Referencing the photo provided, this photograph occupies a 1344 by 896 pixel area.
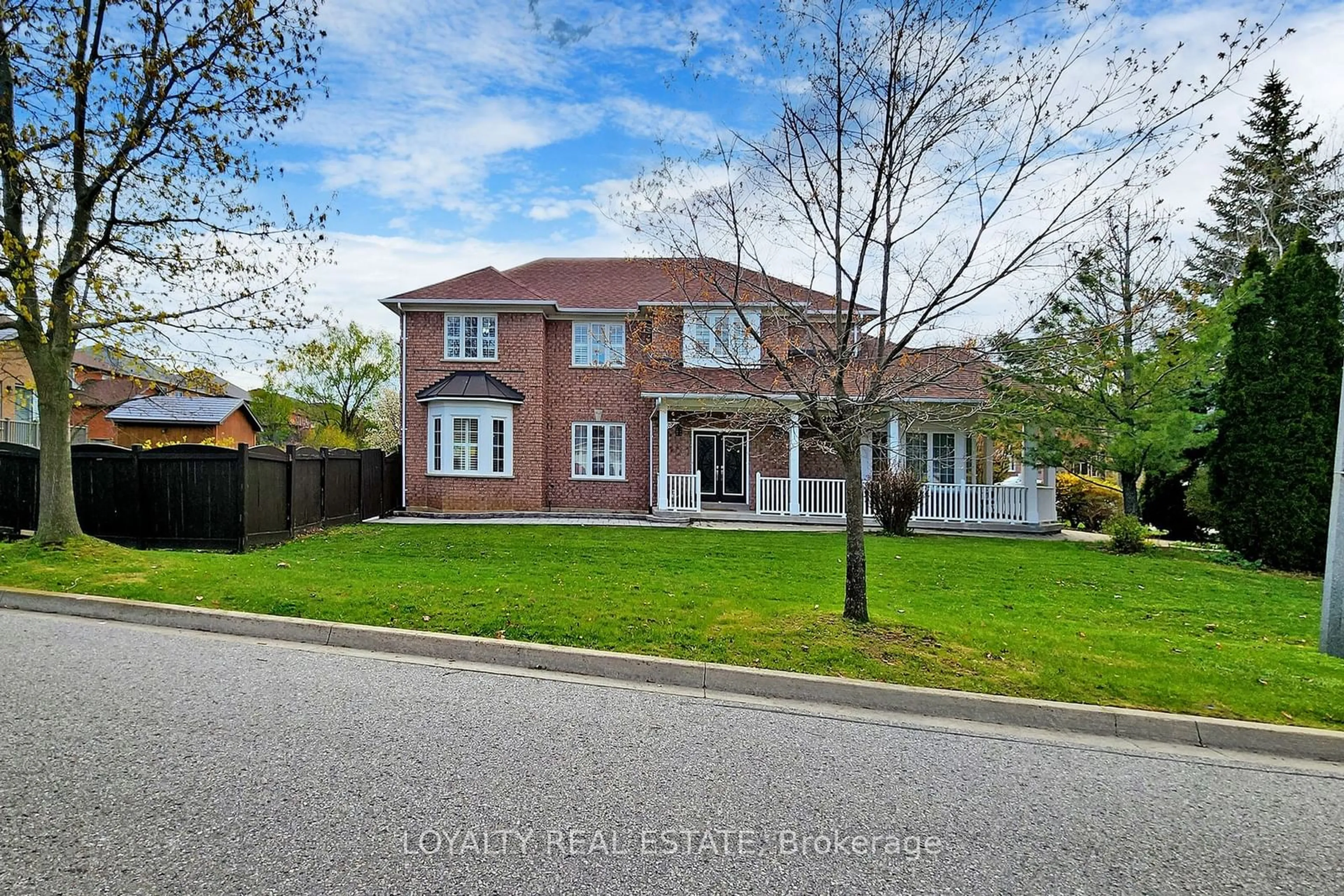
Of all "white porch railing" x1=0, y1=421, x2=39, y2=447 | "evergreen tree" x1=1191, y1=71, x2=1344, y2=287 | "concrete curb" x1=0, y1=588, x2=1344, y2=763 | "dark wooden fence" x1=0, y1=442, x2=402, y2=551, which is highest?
"evergreen tree" x1=1191, y1=71, x2=1344, y2=287

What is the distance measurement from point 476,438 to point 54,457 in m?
9.26

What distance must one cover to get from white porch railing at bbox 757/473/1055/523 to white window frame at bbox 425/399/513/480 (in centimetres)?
697

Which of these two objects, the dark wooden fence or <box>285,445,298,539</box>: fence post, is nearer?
the dark wooden fence

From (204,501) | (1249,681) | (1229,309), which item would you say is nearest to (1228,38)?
(1249,681)

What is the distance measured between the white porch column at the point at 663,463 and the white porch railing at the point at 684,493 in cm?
20

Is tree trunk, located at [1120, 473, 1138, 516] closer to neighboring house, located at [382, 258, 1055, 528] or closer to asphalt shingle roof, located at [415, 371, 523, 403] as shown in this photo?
neighboring house, located at [382, 258, 1055, 528]

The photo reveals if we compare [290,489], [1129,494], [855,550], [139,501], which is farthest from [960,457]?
[139,501]

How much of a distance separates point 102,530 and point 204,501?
200cm

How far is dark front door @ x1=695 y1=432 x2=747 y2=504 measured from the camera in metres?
19.3

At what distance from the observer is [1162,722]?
4359 mm

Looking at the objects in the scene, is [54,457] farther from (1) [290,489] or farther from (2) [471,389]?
(2) [471,389]

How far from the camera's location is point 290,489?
40.7 feet

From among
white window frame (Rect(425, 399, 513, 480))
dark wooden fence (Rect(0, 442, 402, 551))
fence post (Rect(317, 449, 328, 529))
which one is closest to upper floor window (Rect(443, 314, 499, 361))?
white window frame (Rect(425, 399, 513, 480))

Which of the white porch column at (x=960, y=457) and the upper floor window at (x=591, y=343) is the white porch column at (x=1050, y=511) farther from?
the upper floor window at (x=591, y=343)
